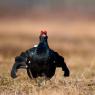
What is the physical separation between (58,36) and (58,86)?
529 inches

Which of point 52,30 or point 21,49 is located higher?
point 52,30

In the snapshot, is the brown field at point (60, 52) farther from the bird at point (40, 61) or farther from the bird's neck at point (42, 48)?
the bird's neck at point (42, 48)

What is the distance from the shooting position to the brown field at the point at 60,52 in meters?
11.3

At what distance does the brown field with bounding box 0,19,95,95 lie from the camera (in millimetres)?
11266

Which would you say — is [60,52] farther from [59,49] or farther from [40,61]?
[40,61]

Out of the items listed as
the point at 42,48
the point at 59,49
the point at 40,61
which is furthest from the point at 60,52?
the point at 40,61

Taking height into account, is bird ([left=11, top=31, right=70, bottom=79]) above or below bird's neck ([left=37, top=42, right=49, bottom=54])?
below

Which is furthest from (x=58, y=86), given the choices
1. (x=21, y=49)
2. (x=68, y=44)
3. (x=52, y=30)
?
(x=52, y=30)

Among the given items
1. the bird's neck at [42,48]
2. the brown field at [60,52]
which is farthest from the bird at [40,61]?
the brown field at [60,52]

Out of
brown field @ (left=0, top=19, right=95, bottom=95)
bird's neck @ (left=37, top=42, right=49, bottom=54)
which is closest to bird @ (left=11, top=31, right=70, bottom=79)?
bird's neck @ (left=37, top=42, right=49, bottom=54)

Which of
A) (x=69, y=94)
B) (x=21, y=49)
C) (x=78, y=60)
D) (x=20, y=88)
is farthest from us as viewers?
(x=21, y=49)

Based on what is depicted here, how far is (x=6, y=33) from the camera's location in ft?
82.6

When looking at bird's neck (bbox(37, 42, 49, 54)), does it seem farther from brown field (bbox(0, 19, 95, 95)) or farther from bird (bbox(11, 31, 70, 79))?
brown field (bbox(0, 19, 95, 95))

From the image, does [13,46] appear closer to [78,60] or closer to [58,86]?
[78,60]
